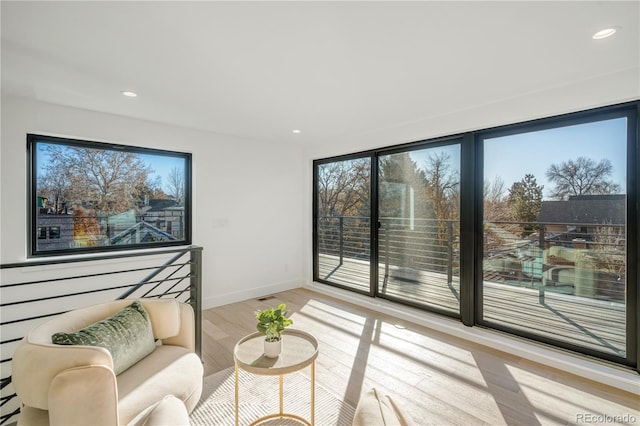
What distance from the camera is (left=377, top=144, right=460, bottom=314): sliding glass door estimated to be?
3.51 m

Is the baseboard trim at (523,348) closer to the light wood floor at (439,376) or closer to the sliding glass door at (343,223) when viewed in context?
the light wood floor at (439,376)

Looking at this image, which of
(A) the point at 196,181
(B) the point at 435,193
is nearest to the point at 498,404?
(B) the point at 435,193

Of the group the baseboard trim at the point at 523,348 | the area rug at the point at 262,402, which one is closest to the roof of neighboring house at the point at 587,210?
the baseboard trim at the point at 523,348

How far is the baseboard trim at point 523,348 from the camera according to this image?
2348mm

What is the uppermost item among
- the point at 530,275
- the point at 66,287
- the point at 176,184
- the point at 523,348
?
the point at 176,184

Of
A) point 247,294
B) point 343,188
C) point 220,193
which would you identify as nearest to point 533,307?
point 343,188

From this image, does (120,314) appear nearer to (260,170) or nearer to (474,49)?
(474,49)

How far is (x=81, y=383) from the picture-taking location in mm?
1262

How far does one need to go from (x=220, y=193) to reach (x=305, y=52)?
2.71 meters

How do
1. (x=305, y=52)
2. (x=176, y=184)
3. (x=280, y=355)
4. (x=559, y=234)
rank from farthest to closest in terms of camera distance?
(x=176, y=184)
(x=559, y=234)
(x=305, y=52)
(x=280, y=355)

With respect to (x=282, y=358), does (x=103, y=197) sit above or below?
above

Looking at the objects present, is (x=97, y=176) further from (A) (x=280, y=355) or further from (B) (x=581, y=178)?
(B) (x=581, y=178)

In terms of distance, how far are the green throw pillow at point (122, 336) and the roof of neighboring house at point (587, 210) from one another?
3.40 meters

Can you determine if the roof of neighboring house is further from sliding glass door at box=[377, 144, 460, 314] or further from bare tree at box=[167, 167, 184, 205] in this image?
bare tree at box=[167, 167, 184, 205]
